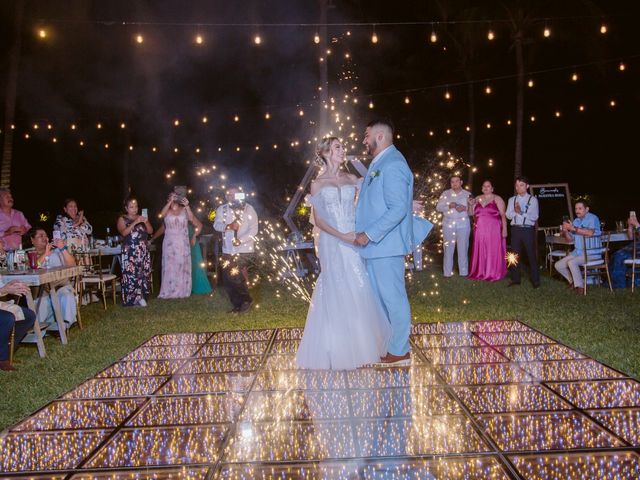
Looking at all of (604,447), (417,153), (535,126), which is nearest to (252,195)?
(417,153)

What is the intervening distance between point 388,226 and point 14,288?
11.0 ft

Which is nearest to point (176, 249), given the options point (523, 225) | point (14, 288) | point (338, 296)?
point (14, 288)

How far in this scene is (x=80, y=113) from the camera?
60.4ft

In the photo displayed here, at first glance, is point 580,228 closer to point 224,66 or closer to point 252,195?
point 252,195

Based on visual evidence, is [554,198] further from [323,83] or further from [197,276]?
[197,276]

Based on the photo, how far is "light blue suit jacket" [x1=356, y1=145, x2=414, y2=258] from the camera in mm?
4355

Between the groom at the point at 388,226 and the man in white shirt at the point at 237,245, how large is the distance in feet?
11.2

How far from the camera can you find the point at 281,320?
7.07 m

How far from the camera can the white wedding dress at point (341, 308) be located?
4.63 m

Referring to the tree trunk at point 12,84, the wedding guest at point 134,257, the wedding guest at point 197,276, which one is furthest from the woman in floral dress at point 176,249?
the tree trunk at point 12,84

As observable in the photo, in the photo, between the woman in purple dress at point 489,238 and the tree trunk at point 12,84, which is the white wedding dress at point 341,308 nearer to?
the woman in purple dress at point 489,238

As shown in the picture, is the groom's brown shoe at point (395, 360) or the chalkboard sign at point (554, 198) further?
the chalkboard sign at point (554, 198)

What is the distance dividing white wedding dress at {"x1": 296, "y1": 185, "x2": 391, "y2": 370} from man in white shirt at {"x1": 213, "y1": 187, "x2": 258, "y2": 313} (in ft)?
9.96

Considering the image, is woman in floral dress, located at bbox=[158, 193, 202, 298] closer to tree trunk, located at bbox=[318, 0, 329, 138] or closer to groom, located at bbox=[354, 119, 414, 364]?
tree trunk, located at bbox=[318, 0, 329, 138]
